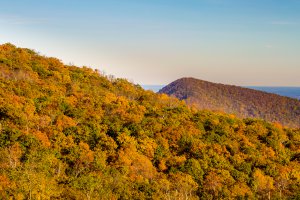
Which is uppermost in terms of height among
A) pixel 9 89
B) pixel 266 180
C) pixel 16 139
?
pixel 9 89

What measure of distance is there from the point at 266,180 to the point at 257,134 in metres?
32.6

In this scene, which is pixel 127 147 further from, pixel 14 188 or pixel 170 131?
pixel 14 188

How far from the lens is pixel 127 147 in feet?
232

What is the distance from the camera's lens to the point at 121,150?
68562 mm

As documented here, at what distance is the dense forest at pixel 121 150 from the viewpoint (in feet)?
147

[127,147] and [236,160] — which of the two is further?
[236,160]

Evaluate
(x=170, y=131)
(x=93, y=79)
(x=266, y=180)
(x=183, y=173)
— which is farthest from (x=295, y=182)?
(x=93, y=79)

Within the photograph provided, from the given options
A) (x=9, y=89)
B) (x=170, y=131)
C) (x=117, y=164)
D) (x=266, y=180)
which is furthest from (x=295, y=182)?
(x=9, y=89)

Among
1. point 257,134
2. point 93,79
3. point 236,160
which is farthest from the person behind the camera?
point 93,79

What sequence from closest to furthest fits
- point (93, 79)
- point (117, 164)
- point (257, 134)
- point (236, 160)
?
1. point (117, 164)
2. point (236, 160)
3. point (257, 134)
4. point (93, 79)

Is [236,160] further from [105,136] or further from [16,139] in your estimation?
[16,139]

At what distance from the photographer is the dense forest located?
1761 inches

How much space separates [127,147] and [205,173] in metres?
15.5

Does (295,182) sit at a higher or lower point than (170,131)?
lower
